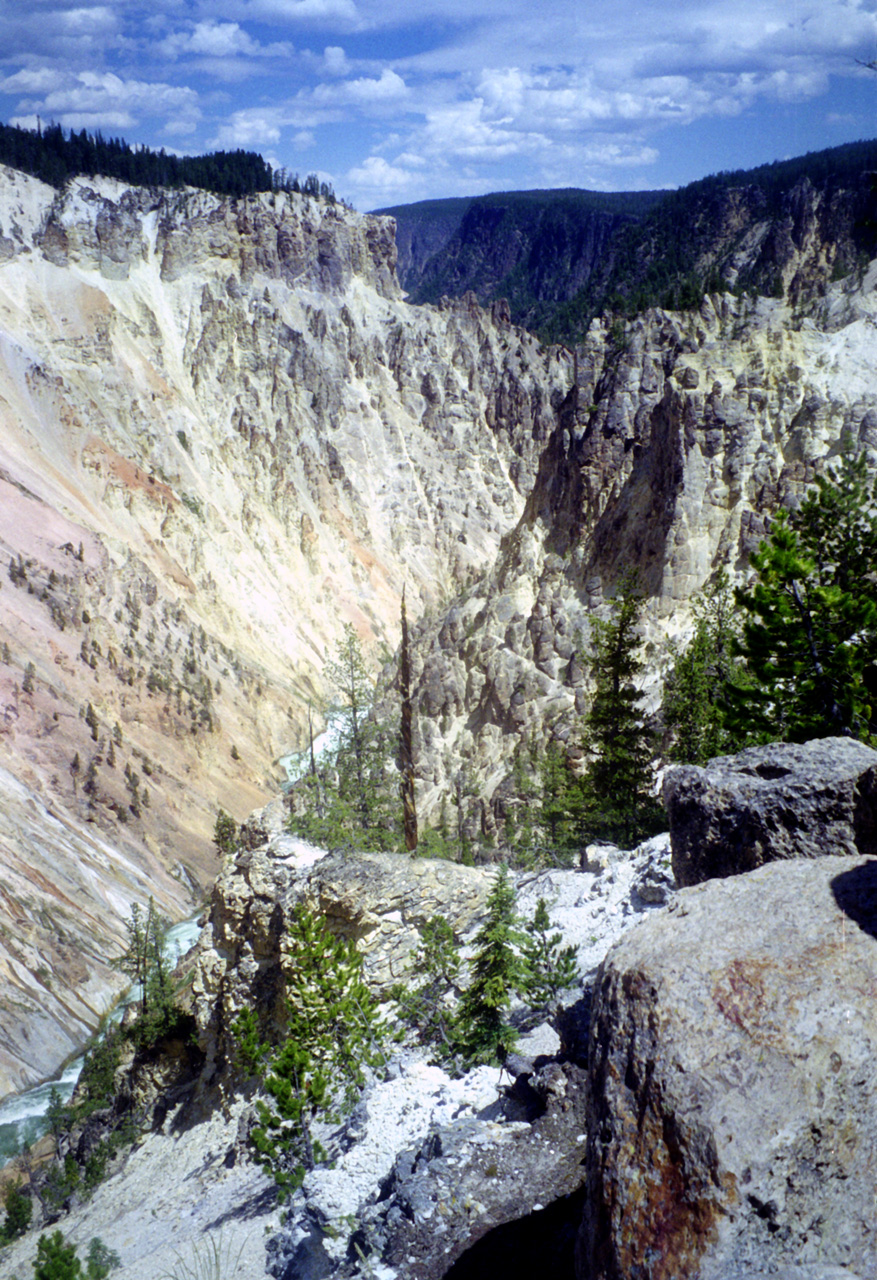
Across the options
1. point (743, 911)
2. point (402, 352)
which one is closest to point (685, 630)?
point (743, 911)

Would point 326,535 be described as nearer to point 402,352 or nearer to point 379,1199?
point 402,352

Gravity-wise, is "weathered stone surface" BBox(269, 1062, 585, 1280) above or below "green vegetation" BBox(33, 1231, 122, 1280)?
above

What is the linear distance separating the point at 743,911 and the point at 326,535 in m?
99.8

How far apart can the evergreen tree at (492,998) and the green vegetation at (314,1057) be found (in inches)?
78.6

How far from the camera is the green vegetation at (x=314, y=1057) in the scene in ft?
43.2

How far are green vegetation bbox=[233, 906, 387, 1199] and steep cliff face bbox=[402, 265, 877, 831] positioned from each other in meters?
38.6

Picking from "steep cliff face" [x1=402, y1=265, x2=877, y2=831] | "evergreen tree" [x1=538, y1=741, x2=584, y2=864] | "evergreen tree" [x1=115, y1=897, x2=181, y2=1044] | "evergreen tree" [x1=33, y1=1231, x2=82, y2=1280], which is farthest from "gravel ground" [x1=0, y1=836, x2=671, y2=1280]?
"steep cliff face" [x1=402, y1=265, x2=877, y2=831]

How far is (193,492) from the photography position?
91375mm

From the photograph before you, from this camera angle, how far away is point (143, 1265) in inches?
591

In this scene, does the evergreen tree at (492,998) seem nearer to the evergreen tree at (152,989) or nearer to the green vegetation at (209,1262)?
the green vegetation at (209,1262)

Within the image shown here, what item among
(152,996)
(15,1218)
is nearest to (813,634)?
(152,996)

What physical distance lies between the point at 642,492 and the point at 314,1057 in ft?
176

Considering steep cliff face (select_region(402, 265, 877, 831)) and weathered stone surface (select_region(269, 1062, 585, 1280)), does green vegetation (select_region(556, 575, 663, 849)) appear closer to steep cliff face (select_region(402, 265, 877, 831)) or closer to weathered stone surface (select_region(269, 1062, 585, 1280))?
weathered stone surface (select_region(269, 1062, 585, 1280))

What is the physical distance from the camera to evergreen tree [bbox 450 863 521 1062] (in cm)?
1299
